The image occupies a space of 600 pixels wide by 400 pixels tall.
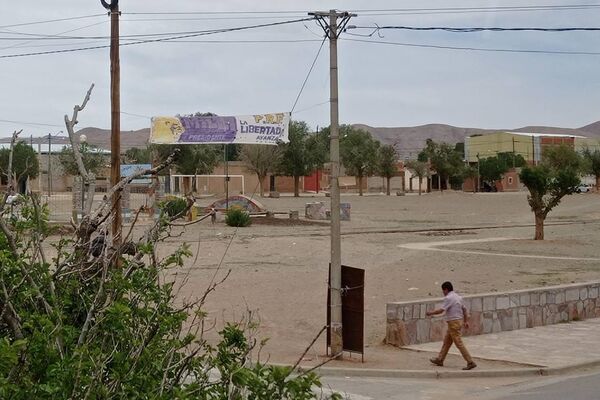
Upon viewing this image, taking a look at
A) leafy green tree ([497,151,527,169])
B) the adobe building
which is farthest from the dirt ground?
the adobe building

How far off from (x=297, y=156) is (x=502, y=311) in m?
79.1

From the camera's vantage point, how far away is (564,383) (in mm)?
14133

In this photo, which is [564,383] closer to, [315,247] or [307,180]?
[315,247]

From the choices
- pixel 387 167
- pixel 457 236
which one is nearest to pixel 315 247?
pixel 457 236

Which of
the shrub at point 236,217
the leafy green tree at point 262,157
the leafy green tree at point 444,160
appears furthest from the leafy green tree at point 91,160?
the leafy green tree at point 444,160

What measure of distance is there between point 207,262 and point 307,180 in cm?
9029

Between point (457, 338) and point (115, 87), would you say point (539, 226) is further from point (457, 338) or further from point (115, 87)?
point (115, 87)

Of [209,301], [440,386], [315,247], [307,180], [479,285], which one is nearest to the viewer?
[440,386]

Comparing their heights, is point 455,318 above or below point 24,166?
below

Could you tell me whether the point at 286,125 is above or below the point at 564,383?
above

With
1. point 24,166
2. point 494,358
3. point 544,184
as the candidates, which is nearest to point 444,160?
point 544,184

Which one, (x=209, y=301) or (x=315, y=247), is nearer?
(x=209, y=301)

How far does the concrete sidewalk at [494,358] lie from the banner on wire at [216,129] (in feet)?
102

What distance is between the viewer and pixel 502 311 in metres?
18.8
